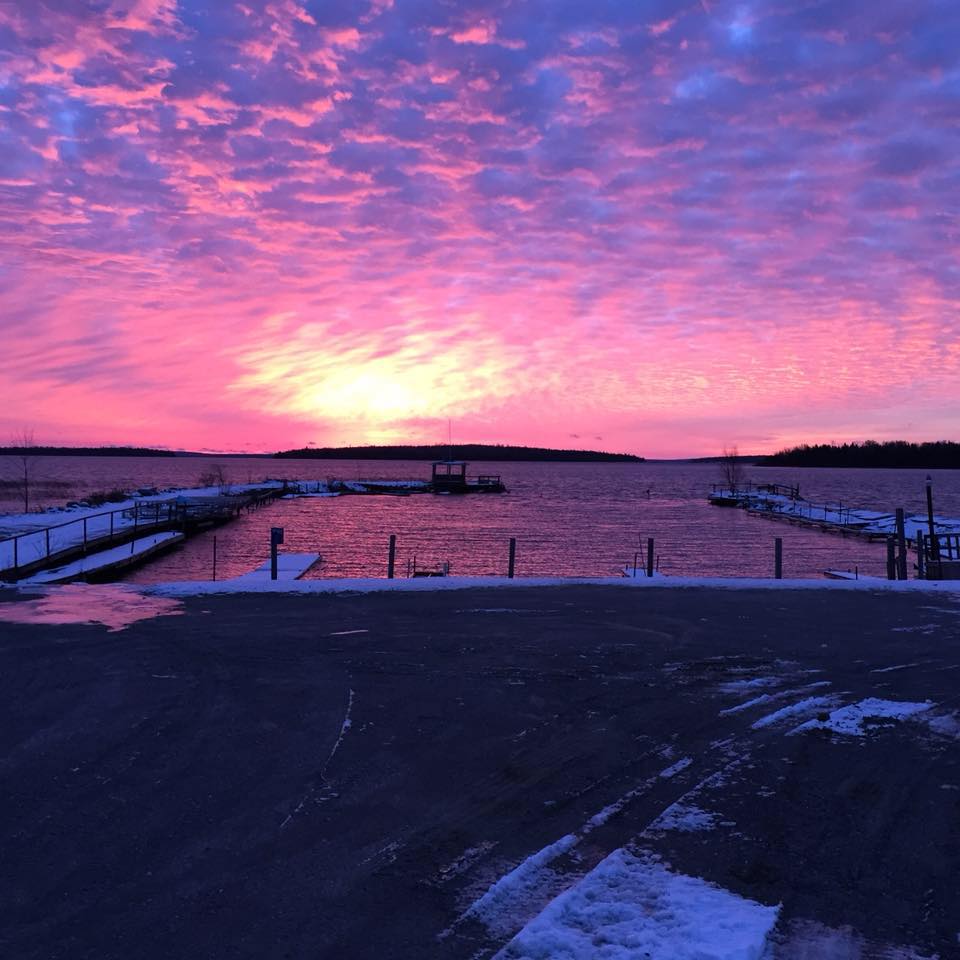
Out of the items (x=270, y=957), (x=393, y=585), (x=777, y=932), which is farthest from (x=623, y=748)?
(x=393, y=585)

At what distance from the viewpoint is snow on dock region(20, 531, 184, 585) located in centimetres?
2575

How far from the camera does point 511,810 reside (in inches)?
202

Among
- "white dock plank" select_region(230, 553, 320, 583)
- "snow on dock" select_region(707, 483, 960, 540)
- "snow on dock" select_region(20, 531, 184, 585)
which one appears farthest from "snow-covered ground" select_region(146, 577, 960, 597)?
"snow on dock" select_region(707, 483, 960, 540)

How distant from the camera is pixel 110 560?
31.6 m

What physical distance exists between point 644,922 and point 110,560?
31791 mm

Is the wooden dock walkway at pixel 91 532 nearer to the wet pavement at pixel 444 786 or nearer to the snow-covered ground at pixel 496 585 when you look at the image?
the snow-covered ground at pixel 496 585

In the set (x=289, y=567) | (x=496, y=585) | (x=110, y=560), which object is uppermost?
(x=496, y=585)

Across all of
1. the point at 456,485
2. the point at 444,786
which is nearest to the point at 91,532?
the point at 444,786

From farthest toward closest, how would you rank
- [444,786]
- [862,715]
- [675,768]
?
[862,715] → [675,768] → [444,786]

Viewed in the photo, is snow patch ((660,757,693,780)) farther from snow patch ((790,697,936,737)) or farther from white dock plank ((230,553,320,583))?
white dock plank ((230,553,320,583))

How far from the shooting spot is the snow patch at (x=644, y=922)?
362cm

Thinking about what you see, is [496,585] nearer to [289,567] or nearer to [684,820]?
[684,820]

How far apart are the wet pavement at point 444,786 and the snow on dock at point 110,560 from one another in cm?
1552

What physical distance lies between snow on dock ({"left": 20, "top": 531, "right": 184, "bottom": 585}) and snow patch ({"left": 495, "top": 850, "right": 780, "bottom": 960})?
19.9 m
